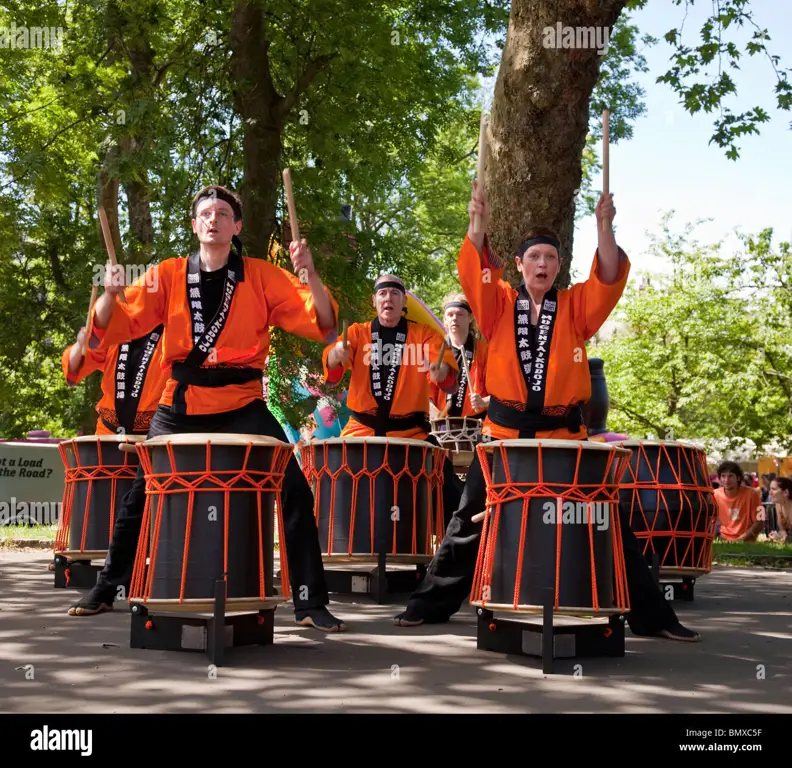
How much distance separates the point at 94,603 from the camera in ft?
20.8

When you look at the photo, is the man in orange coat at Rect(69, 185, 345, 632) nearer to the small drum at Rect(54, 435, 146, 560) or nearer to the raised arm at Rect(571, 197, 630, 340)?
the raised arm at Rect(571, 197, 630, 340)

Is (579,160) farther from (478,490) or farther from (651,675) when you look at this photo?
(651,675)

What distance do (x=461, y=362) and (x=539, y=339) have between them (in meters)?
3.42

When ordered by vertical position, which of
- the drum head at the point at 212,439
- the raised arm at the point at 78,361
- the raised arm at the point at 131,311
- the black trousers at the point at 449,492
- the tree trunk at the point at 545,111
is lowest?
the black trousers at the point at 449,492

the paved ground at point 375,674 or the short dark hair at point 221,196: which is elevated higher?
the short dark hair at point 221,196

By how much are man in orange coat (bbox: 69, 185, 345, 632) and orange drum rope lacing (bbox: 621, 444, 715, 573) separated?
2.91 meters

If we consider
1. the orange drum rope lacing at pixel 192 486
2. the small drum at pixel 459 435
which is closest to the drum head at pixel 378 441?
the small drum at pixel 459 435

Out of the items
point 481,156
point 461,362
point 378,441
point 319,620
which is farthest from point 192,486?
point 461,362

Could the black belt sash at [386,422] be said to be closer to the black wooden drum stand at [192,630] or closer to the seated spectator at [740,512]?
the black wooden drum stand at [192,630]

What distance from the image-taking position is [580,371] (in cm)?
541

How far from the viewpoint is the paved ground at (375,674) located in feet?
13.0

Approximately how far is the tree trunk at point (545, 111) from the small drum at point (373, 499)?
1.93m

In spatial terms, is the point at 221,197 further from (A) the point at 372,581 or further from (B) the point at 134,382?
(A) the point at 372,581

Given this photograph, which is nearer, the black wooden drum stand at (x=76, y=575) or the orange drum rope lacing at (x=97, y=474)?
the orange drum rope lacing at (x=97, y=474)
